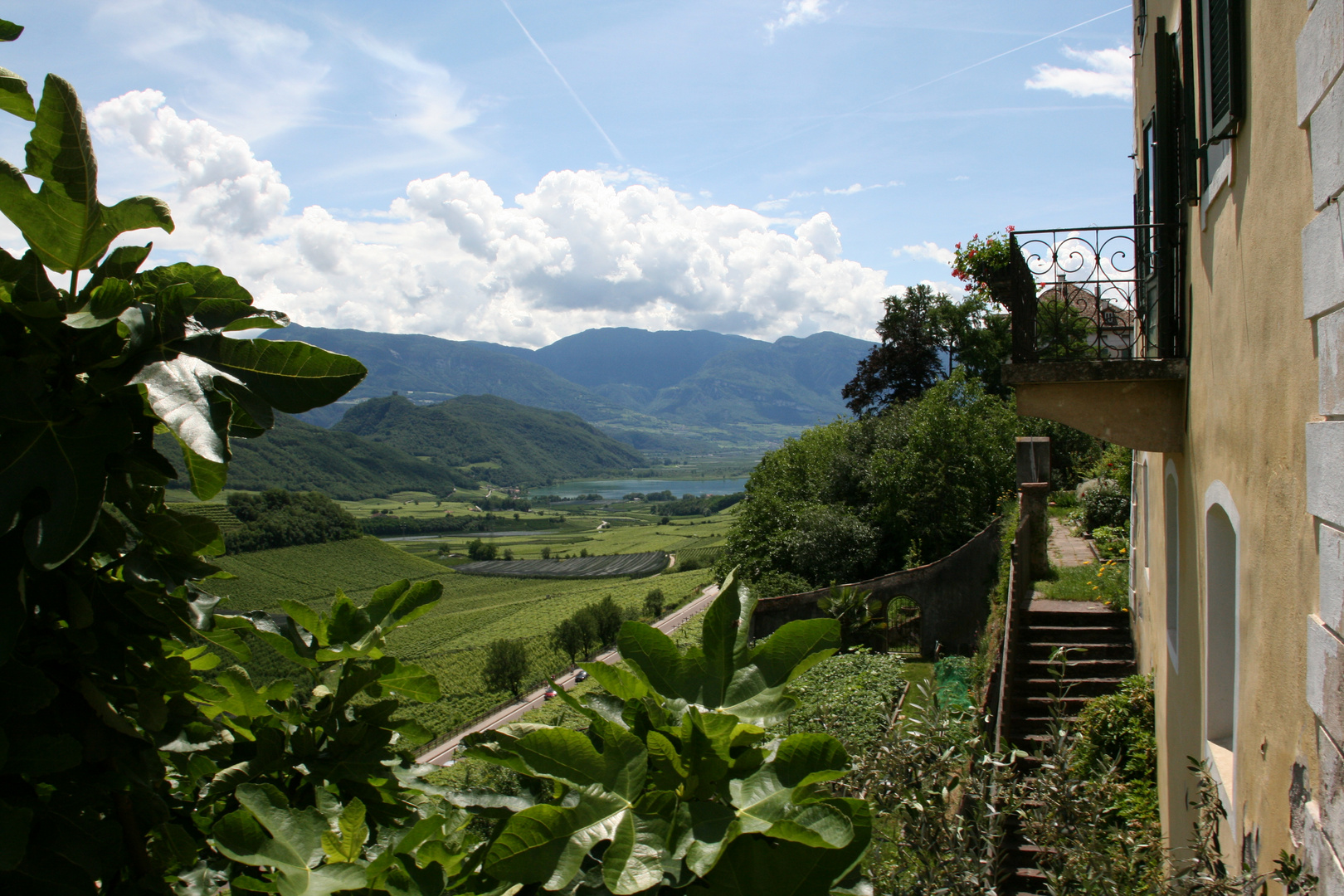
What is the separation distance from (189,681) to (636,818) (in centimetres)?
92

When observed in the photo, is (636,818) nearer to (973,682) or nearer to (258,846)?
(258,846)

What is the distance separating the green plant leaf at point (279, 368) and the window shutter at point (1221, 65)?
3.36 metres

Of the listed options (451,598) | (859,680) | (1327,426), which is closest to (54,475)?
(1327,426)

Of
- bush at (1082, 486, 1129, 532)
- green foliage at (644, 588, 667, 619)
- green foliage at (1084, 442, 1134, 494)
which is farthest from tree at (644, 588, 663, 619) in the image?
bush at (1082, 486, 1129, 532)

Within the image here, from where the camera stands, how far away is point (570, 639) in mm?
58500

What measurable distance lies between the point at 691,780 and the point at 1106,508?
1751 centimetres

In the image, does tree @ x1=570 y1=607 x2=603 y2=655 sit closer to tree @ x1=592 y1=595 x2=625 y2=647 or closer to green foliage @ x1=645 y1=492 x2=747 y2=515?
tree @ x1=592 y1=595 x2=625 y2=647

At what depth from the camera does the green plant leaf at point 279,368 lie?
3.54 feet

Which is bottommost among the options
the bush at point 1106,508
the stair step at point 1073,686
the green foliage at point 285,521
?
the green foliage at point 285,521

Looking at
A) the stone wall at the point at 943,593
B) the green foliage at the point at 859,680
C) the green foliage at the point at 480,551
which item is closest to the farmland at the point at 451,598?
the green foliage at the point at 480,551

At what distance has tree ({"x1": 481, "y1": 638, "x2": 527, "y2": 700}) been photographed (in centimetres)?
5394

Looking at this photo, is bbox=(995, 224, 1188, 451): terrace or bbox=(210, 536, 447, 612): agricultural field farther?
bbox=(210, 536, 447, 612): agricultural field

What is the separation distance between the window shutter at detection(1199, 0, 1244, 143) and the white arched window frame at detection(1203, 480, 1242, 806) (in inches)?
62.1

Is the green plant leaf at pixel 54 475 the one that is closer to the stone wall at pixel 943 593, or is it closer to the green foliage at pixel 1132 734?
the green foliage at pixel 1132 734
